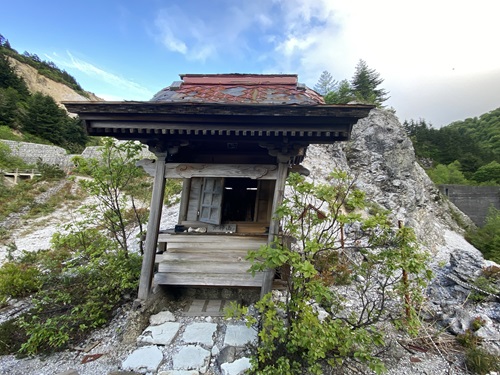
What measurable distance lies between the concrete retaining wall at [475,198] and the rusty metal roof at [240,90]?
2210 cm

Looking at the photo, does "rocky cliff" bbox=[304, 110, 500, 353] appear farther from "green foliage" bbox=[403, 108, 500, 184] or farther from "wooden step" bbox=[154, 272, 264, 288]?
"green foliage" bbox=[403, 108, 500, 184]

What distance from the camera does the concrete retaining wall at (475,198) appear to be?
18.5 m

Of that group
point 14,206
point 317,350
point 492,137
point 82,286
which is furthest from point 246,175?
point 492,137

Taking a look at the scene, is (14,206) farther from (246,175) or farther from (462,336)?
(462,336)

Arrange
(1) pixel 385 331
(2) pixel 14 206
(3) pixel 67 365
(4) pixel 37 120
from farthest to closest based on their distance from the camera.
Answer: (4) pixel 37 120
(2) pixel 14 206
(1) pixel 385 331
(3) pixel 67 365

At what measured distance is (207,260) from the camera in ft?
14.4

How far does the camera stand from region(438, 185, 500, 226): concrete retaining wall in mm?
18500

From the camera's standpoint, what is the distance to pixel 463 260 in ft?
21.4

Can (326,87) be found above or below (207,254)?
above

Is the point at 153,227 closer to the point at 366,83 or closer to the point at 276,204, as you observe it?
the point at 276,204

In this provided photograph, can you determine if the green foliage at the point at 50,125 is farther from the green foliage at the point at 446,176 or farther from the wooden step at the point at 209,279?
the green foliage at the point at 446,176

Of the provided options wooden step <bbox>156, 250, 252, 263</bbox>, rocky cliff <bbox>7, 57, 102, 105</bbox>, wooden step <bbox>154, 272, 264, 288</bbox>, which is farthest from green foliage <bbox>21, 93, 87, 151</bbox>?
wooden step <bbox>154, 272, 264, 288</bbox>

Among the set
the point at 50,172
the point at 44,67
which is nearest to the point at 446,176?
the point at 50,172

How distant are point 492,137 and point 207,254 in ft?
164
